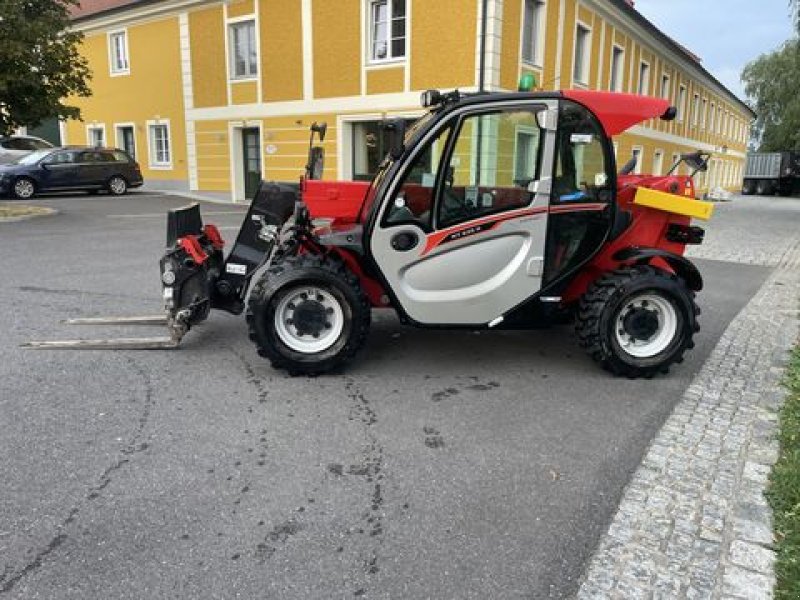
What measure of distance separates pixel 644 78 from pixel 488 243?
25.5 meters

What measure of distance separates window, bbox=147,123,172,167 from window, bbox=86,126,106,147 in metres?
3.14

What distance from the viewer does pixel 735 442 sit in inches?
154

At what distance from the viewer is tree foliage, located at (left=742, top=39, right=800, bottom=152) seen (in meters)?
45.6

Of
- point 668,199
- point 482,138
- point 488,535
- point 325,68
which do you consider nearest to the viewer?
point 488,535

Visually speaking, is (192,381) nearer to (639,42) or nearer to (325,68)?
(325,68)

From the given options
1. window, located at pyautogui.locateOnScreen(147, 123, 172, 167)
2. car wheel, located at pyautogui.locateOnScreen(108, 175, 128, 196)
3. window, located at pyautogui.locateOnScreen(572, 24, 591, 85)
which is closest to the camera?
window, located at pyautogui.locateOnScreen(572, 24, 591, 85)

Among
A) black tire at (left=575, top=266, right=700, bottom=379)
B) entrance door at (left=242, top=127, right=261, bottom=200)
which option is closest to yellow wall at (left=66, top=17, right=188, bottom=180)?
entrance door at (left=242, top=127, right=261, bottom=200)

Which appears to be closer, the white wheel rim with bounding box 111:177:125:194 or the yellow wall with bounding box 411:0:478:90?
the yellow wall with bounding box 411:0:478:90

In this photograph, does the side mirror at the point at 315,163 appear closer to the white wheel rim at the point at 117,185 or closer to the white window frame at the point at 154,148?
the white wheel rim at the point at 117,185

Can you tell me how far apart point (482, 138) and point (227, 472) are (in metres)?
2.84

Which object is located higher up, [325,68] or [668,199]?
[325,68]

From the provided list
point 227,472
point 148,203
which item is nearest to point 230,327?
point 227,472

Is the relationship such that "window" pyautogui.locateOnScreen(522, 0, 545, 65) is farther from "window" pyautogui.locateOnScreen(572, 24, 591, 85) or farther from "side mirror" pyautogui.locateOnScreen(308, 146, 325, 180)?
"side mirror" pyautogui.locateOnScreen(308, 146, 325, 180)

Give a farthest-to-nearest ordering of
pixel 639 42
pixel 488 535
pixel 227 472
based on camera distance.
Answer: pixel 639 42
pixel 227 472
pixel 488 535
